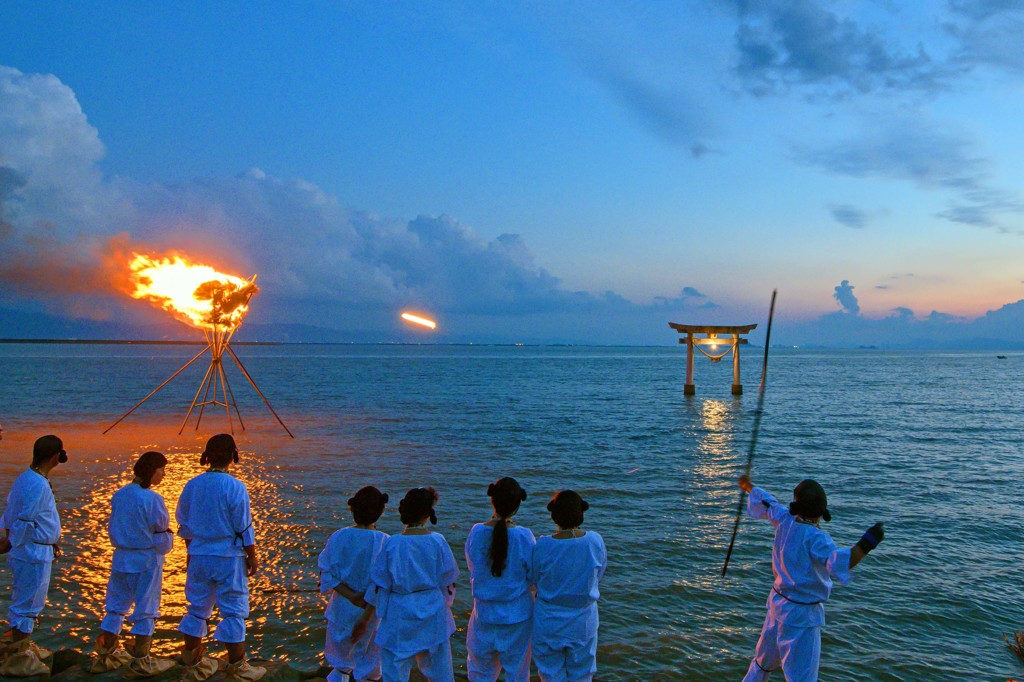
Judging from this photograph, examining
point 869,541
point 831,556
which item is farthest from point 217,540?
point 869,541

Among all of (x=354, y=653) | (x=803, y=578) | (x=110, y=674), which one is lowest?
(x=110, y=674)

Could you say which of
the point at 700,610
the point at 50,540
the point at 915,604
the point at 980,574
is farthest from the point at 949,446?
the point at 50,540

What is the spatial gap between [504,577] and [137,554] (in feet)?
9.73

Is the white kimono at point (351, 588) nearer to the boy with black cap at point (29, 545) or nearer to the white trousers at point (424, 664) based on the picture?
the white trousers at point (424, 664)

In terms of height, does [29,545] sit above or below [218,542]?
below

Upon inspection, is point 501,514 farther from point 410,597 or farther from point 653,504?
point 653,504

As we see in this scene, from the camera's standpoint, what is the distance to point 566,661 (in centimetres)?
450

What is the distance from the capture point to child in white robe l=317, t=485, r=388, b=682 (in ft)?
15.0

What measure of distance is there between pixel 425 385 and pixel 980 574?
4869 cm

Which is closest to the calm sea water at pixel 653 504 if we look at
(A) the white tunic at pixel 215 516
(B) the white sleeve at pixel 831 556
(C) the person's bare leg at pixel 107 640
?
(C) the person's bare leg at pixel 107 640

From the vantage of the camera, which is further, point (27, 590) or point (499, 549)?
point (27, 590)

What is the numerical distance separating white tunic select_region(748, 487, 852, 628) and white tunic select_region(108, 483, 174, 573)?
4567mm

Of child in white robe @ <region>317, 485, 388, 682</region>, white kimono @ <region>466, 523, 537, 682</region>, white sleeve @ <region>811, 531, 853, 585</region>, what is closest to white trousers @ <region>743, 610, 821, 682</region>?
white sleeve @ <region>811, 531, 853, 585</region>

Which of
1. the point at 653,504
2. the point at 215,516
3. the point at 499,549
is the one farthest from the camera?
the point at 653,504
